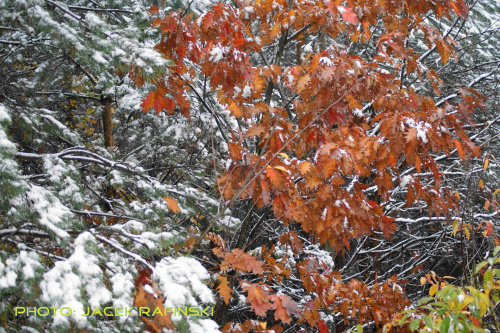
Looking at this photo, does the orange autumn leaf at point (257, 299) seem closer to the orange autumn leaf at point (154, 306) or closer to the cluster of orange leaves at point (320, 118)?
the cluster of orange leaves at point (320, 118)

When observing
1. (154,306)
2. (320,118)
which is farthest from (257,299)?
(320,118)

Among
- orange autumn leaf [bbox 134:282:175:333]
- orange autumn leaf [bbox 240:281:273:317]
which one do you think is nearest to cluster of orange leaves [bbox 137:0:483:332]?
orange autumn leaf [bbox 240:281:273:317]

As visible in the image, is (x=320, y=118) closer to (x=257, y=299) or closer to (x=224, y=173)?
(x=224, y=173)

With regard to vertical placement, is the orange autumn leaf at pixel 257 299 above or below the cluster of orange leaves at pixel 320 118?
below

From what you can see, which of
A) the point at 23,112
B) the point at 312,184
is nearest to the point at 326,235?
the point at 312,184

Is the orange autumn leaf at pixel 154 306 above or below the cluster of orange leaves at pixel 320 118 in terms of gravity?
below

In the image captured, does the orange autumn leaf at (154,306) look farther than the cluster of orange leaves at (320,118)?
No

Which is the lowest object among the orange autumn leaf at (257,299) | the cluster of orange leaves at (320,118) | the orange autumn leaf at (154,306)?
the orange autumn leaf at (257,299)

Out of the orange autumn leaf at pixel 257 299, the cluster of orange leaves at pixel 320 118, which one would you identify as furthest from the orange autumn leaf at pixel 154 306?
the orange autumn leaf at pixel 257 299

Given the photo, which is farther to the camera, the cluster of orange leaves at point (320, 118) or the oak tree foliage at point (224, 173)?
the cluster of orange leaves at point (320, 118)

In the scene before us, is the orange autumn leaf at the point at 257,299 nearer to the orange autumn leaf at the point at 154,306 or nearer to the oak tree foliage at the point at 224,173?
the oak tree foliage at the point at 224,173

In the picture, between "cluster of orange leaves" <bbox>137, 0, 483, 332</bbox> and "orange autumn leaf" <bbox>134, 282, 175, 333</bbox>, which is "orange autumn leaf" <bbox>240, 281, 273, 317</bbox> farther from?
"orange autumn leaf" <bbox>134, 282, 175, 333</bbox>

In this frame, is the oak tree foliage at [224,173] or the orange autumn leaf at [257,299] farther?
the orange autumn leaf at [257,299]

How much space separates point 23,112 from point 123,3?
7.72 feet
